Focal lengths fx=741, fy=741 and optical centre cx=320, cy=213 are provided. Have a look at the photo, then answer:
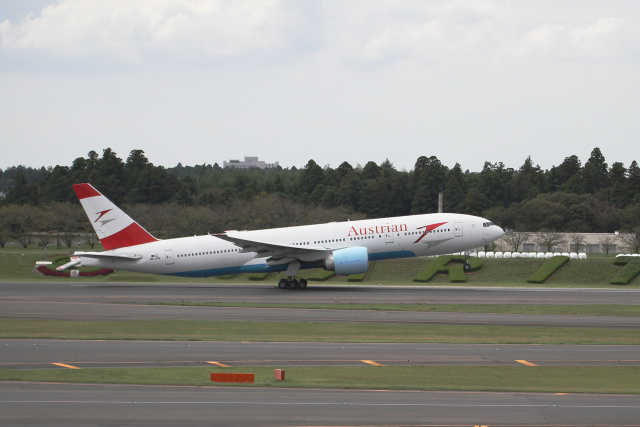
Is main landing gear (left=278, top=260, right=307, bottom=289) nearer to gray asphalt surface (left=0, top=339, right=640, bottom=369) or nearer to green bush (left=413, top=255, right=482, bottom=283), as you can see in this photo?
green bush (left=413, top=255, right=482, bottom=283)

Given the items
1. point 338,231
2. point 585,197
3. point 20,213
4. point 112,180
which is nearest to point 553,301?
point 338,231

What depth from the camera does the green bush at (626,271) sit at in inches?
2062

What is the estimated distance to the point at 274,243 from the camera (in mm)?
47594

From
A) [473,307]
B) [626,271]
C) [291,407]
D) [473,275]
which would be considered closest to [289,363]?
[291,407]

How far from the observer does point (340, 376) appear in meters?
19.8

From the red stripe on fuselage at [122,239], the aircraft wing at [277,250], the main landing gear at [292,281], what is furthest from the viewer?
the red stripe on fuselage at [122,239]

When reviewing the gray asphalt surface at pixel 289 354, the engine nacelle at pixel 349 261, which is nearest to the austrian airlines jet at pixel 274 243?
the engine nacelle at pixel 349 261

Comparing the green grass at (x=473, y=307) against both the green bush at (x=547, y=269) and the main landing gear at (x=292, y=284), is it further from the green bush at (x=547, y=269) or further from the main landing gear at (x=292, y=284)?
the green bush at (x=547, y=269)

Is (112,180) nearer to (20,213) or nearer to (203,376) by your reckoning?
(20,213)

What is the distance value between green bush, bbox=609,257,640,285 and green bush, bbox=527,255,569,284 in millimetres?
3974

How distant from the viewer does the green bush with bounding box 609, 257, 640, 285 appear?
52384 mm

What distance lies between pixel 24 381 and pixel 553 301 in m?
30.0

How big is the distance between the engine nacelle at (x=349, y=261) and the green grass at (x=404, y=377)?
24.8 metres

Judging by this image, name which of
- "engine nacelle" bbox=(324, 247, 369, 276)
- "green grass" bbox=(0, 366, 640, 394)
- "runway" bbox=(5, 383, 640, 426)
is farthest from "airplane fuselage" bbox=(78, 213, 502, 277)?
"runway" bbox=(5, 383, 640, 426)
